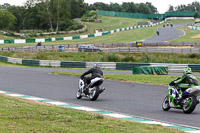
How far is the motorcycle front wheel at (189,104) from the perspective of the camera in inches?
446

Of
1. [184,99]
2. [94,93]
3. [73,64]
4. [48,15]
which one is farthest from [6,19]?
[184,99]

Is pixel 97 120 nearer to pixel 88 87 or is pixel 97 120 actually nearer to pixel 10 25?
pixel 88 87

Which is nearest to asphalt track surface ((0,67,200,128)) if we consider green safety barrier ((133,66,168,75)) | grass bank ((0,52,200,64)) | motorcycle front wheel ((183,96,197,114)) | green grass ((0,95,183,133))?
motorcycle front wheel ((183,96,197,114))

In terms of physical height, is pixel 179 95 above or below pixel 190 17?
below

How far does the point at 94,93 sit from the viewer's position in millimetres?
14875

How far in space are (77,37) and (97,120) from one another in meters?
75.3

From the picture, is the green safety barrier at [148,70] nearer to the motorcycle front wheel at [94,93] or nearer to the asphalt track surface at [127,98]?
the asphalt track surface at [127,98]

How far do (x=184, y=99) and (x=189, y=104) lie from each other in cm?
26

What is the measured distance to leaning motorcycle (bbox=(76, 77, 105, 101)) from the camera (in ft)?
47.5

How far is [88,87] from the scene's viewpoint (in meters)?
15.0

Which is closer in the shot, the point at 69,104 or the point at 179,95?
the point at 179,95

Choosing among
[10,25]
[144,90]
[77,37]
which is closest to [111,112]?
[144,90]

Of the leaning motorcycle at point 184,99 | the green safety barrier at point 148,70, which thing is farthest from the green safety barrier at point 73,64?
the leaning motorcycle at point 184,99

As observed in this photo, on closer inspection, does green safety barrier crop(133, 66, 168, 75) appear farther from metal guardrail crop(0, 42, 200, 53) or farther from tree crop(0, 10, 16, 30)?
tree crop(0, 10, 16, 30)
